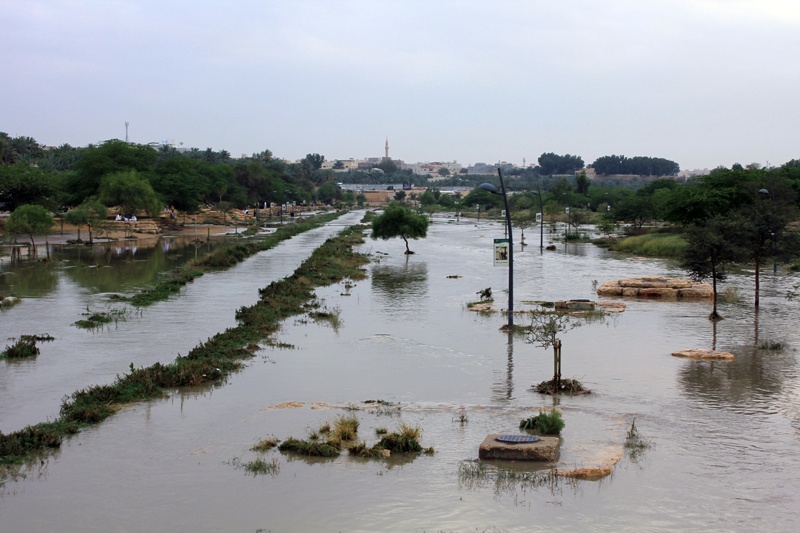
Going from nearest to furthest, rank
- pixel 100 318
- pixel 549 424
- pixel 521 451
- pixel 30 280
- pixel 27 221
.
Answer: pixel 521 451, pixel 549 424, pixel 100 318, pixel 30 280, pixel 27 221

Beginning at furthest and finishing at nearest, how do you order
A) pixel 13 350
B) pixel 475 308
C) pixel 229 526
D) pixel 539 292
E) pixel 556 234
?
1. pixel 556 234
2. pixel 539 292
3. pixel 475 308
4. pixel 13 350
5. pixel 229 526

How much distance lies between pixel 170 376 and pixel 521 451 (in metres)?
8.55

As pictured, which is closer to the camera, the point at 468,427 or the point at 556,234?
the point at 468,427

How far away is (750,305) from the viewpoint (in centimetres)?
3198

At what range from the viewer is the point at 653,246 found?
2443 inches

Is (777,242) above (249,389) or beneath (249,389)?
above

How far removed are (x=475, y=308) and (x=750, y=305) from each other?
1037cm

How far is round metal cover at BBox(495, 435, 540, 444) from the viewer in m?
13.2

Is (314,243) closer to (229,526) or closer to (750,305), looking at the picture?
(750,305)

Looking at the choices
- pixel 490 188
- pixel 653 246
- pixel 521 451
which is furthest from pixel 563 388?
pixel 653 246

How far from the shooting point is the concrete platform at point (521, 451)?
12.8 metres

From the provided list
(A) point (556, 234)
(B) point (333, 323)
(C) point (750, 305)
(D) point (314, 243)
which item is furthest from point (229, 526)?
(A) point (556, 234)

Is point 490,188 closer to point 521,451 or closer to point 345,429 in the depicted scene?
point 345,429

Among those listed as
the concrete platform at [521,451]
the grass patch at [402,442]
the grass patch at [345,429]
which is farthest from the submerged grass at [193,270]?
the concrete platform at [521,451]
